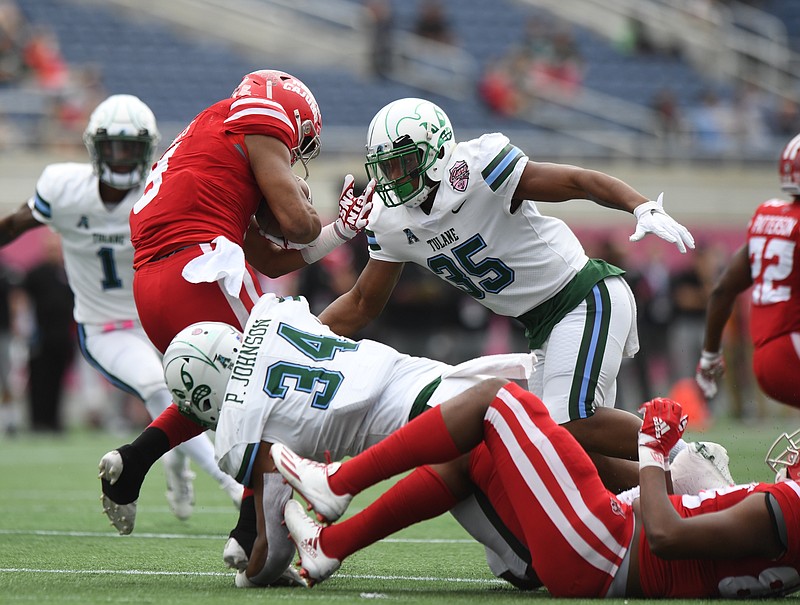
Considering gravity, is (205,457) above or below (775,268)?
below

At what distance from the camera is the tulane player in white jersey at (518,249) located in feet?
14.6

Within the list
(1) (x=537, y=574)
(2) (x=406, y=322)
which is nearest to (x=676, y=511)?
(1) (x=537, y=574)

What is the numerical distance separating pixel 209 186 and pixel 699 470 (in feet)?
6.53

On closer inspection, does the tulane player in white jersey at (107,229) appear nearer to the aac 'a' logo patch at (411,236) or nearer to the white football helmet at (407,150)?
the aac 'a' logo patch at (411,236)

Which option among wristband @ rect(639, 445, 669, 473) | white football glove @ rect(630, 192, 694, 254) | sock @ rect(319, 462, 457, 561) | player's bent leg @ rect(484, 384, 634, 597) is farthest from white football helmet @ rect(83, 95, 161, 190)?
wristband @ rect(639, 445, 669, 473)

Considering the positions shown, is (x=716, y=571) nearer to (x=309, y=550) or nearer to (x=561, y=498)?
(x=561, y=498)

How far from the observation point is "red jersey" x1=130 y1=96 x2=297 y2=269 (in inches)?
177

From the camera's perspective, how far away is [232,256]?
14.4 feet

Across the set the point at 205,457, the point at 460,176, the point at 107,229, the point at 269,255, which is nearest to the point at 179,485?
the point at 205,457

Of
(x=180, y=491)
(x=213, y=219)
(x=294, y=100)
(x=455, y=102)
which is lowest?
(x=180, y=491)

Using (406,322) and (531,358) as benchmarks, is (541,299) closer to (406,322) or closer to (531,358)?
(531,358)

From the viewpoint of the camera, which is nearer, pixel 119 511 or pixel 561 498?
pixel 561 498

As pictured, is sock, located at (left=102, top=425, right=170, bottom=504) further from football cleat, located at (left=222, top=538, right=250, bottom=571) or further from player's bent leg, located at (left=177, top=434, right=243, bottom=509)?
player's bent leg, located at (left=177, top=434, right=243, bottom=509)

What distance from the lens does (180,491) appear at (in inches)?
238
